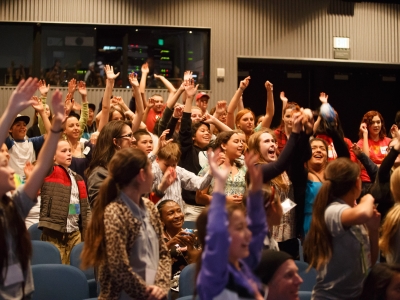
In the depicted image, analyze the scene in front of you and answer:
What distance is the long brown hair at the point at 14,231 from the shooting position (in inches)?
107

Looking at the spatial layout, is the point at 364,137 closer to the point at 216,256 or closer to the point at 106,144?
the point at 106,144

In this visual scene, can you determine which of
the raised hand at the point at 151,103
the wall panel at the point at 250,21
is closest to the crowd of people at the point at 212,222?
the raised hand at the point at 151,103

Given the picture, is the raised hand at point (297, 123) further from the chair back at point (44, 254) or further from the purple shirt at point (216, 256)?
the chair back at point (44, 254)

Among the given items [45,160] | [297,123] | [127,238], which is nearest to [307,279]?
[297,123]

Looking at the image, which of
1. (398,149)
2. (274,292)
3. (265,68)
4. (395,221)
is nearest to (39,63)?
(265,68)

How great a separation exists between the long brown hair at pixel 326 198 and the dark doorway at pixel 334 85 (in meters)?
6.88

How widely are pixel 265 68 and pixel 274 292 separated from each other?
8.05m

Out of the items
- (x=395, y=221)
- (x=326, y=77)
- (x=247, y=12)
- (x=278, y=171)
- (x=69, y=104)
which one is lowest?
(x=395, y=221)

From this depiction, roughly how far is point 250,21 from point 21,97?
722 centimetres

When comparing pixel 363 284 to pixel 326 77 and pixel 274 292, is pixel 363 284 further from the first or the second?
pixel 326 77

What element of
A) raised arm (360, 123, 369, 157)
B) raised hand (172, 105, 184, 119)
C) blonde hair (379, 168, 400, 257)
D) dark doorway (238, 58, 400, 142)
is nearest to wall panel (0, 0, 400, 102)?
dark doorway (238, 58, 400, 142)

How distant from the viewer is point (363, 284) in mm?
3180

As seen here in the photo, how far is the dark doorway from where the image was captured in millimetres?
10391

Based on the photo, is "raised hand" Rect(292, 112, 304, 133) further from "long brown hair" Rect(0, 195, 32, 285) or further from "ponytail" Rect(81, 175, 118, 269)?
"long brown hair" Rect(0, 195, 32, 285)
